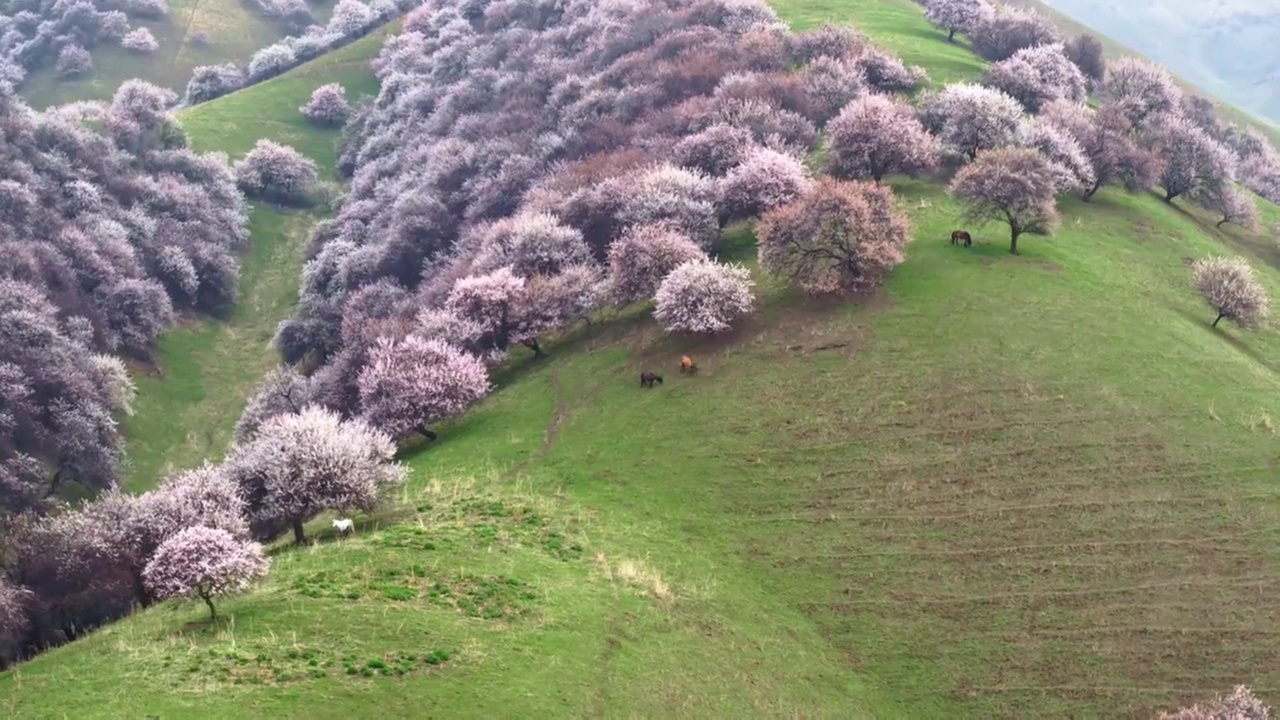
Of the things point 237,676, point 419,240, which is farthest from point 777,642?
point 419,240

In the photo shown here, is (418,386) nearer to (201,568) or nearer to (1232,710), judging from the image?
(201,568)

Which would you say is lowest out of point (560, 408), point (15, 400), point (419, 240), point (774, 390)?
point (15, 400)

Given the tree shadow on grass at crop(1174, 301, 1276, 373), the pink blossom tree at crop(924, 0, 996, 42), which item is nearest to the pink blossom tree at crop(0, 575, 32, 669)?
the tree shadow on grass at crop(1174, 301, 1276, 373)

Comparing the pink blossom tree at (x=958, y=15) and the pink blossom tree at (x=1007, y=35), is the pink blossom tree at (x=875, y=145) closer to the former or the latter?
the pink blossom tree at (x=1007, y=35)

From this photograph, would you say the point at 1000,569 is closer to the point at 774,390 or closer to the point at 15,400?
the point at 774,390

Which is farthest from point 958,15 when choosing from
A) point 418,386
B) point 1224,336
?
point 418,386

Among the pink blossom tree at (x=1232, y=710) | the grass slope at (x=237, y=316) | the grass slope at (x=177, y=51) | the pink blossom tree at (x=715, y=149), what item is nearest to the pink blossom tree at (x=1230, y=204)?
the pink blossom tree at (x=715, y=149)
